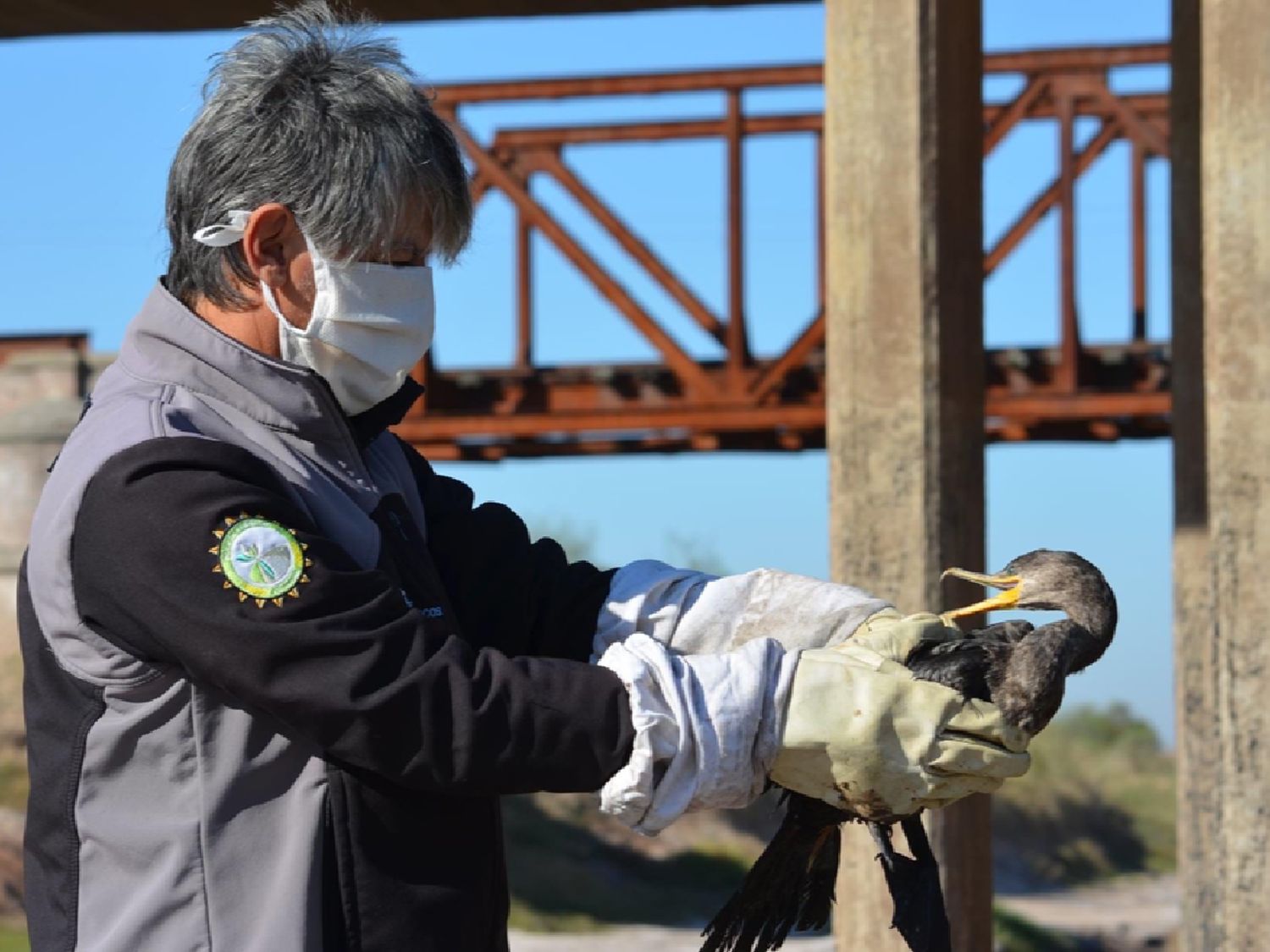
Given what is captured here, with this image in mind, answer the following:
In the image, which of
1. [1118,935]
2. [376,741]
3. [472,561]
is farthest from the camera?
[1118,935]

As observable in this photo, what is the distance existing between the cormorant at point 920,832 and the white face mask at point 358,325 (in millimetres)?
714

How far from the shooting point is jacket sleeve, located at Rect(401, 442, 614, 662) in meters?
2.53

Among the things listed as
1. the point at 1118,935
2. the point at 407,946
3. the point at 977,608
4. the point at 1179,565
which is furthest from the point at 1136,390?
the point at 407,946

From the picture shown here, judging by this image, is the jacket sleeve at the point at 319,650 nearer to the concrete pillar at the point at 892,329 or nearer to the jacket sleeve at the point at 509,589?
the jacket sleeve at the point at 509,589

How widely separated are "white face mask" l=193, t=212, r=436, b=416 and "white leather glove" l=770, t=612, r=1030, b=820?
615 mm

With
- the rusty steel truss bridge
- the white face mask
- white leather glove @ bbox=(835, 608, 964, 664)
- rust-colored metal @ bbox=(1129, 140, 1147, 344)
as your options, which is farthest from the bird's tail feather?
rust-colored metal @ bbox=(1129, 140, 1147, 344)

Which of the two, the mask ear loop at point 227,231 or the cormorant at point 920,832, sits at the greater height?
the mask ear loop at point 227,231

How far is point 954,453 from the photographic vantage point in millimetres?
4172

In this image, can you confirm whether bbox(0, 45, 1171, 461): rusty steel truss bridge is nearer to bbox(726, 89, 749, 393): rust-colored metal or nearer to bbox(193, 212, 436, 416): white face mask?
bbox(726, 89, 749, 393): rust-colored metal

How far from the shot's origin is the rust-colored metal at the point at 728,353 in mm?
7930

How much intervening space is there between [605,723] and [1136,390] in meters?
6.87

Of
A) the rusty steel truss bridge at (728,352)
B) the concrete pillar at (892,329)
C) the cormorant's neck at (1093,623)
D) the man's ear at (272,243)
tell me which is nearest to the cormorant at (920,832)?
the cormorant's neck at (1093,623)

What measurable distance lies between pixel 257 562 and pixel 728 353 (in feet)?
20.1

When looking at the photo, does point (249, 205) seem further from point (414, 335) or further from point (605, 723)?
point (605, 723)
